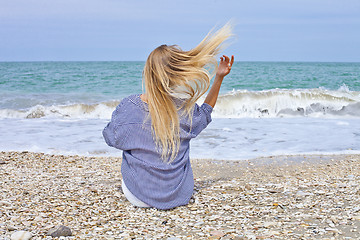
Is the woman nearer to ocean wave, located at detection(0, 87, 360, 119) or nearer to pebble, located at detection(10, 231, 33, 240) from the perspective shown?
pebble, located at detection(10, 231, 33, 240)

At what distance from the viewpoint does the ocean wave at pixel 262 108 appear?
1287 cm

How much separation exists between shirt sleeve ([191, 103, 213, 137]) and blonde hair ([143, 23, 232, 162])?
206 mm

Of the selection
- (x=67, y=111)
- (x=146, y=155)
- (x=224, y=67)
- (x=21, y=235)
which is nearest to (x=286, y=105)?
(x=67, y=111)

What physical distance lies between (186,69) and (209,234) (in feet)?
4.13

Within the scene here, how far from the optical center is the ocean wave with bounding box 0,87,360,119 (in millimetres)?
12867

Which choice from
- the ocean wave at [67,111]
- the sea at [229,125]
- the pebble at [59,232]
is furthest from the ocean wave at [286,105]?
the pebble at [59,232]

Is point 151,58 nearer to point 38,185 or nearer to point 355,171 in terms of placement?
point 38,185

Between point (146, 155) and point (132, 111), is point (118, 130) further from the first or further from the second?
point (146, 155)

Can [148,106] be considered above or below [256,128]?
above

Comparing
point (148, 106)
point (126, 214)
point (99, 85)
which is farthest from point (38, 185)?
point (99, 85)

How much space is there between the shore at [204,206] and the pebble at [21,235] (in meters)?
0.06

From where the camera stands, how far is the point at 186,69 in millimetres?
3158

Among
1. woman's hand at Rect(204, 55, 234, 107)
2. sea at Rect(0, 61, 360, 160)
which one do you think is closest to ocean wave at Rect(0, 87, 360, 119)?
sea at Rect(0, 61, 360, 160)

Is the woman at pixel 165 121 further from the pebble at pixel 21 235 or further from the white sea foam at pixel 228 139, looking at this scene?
the white sea foam at pixel 228 139
